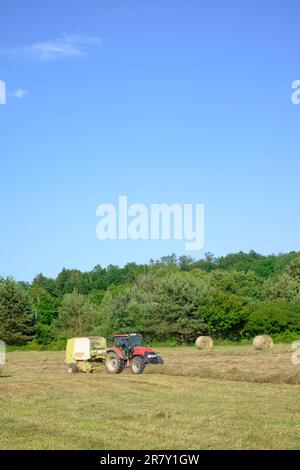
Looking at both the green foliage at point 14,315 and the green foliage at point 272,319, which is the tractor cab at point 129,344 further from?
the green foliage at point 14,315

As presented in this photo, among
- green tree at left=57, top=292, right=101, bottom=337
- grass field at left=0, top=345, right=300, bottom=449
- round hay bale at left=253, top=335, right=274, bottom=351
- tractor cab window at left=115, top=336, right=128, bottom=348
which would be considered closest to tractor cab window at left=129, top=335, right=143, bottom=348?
tractor cab window at left=115, top=336, right=128, bottom=348

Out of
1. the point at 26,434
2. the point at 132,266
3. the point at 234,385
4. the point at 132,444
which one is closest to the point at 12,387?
the point at 234,385

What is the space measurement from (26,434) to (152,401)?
5322mm

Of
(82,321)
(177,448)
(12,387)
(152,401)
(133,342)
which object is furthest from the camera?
(82,321)

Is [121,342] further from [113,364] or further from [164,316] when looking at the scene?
[164,316]

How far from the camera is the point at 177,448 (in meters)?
9.95

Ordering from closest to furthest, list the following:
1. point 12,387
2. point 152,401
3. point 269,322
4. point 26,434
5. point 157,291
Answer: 1. point 26,434
2. point 152,401
3. point 12,387
4. point 269,322
5. point 157,291

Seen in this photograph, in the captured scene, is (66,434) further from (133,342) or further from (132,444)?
(133,342)

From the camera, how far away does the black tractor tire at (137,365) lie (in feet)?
76.3

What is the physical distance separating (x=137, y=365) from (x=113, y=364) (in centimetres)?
114

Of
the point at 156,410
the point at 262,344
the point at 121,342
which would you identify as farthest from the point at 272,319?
the point at 156,410

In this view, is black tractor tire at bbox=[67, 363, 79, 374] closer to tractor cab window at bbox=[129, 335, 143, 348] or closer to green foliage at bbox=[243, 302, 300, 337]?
tractor cab window at bbox=[129, 335, 143, 348]

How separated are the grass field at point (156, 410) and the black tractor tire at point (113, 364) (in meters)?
0.92

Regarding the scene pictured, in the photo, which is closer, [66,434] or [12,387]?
[66,434]
